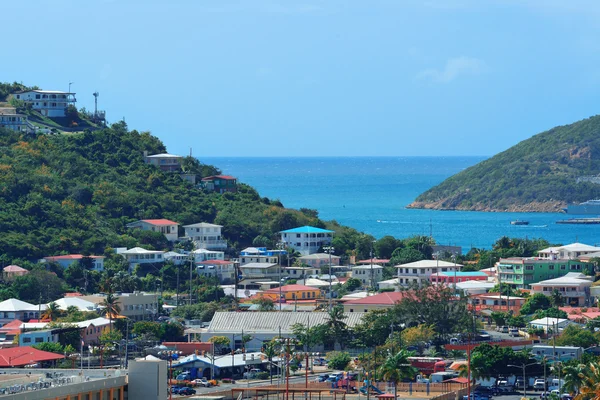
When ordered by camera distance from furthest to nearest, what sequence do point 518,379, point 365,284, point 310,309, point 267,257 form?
point 267,257 < point 365,284 < point 310,309 < point 518,379

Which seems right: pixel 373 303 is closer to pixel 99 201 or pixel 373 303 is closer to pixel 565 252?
pixel 565 252

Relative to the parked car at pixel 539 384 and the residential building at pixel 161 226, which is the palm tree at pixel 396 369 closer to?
the parked car at pixel 539 384

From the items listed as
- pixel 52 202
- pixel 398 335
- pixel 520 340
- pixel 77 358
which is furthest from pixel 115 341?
pixel 52 202

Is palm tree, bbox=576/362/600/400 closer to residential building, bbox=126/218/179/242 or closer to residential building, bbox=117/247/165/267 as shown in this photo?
residential building, bbox=117/247/165/267

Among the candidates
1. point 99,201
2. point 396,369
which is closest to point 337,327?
point 396,369

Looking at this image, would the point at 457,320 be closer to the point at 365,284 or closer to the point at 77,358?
the point at 77,358
